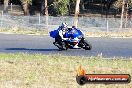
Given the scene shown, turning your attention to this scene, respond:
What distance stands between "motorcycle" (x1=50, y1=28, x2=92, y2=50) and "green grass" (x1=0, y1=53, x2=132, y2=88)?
3.46 m

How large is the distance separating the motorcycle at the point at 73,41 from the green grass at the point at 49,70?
136 inches

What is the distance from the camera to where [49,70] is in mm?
14422

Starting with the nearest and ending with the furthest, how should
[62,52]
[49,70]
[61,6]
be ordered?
[49,70], [62,52], [61,6]

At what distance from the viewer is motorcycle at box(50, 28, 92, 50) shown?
21.1m

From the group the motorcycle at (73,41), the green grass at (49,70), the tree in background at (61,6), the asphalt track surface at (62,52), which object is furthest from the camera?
the tree in background at (61,6)

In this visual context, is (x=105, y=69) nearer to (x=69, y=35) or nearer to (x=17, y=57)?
(x=17, y=57)

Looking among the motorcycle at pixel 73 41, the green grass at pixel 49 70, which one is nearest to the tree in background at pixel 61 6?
the motorcycle at pixel 73 41

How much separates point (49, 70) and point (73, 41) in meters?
6.77

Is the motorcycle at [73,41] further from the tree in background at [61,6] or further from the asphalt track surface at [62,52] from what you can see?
the tree in background at [61,6]

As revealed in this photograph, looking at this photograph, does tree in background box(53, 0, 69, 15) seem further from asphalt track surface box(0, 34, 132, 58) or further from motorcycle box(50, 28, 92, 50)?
motorcycle box(50, 28, 92, 50)

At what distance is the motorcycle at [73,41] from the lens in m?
21.1

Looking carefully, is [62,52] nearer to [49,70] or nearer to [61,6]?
[49,70]

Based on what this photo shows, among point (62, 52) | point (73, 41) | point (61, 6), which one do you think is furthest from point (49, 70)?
point (61, 6)

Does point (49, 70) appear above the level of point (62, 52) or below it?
above
